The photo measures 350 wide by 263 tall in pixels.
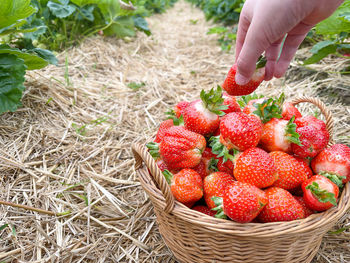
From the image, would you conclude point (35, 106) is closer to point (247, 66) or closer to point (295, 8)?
point (247, 66)

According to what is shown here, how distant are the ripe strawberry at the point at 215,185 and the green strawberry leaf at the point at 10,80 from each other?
1.36 metres

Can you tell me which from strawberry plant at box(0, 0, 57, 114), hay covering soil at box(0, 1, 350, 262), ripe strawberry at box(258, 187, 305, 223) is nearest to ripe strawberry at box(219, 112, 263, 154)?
ripe strawberry at box(258, 187, 305, 223)

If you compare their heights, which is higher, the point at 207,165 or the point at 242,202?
the point at 242,202

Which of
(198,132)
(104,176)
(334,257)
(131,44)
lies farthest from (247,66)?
(131,44)

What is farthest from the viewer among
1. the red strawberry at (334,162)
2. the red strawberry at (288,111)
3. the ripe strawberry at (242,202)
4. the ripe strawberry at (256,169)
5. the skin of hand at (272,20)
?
the red strawberry at (288,111)

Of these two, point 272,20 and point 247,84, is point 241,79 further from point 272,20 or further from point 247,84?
point 272,20

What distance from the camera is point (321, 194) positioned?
1115 millimetres

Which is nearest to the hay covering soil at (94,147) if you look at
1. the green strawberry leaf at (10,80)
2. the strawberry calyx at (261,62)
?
the green strawberry leaf at (10,80)

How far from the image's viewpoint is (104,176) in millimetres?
1912

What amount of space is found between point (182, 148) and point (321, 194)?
58 centimetres

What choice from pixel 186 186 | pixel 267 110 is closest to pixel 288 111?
pixel 267 110

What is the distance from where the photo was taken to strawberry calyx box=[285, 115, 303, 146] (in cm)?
126

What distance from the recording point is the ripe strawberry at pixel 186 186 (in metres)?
1.22

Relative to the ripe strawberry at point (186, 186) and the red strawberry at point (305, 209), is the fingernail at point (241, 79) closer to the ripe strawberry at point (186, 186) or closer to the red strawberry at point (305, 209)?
the ripe strawberry at point (186, 186)
